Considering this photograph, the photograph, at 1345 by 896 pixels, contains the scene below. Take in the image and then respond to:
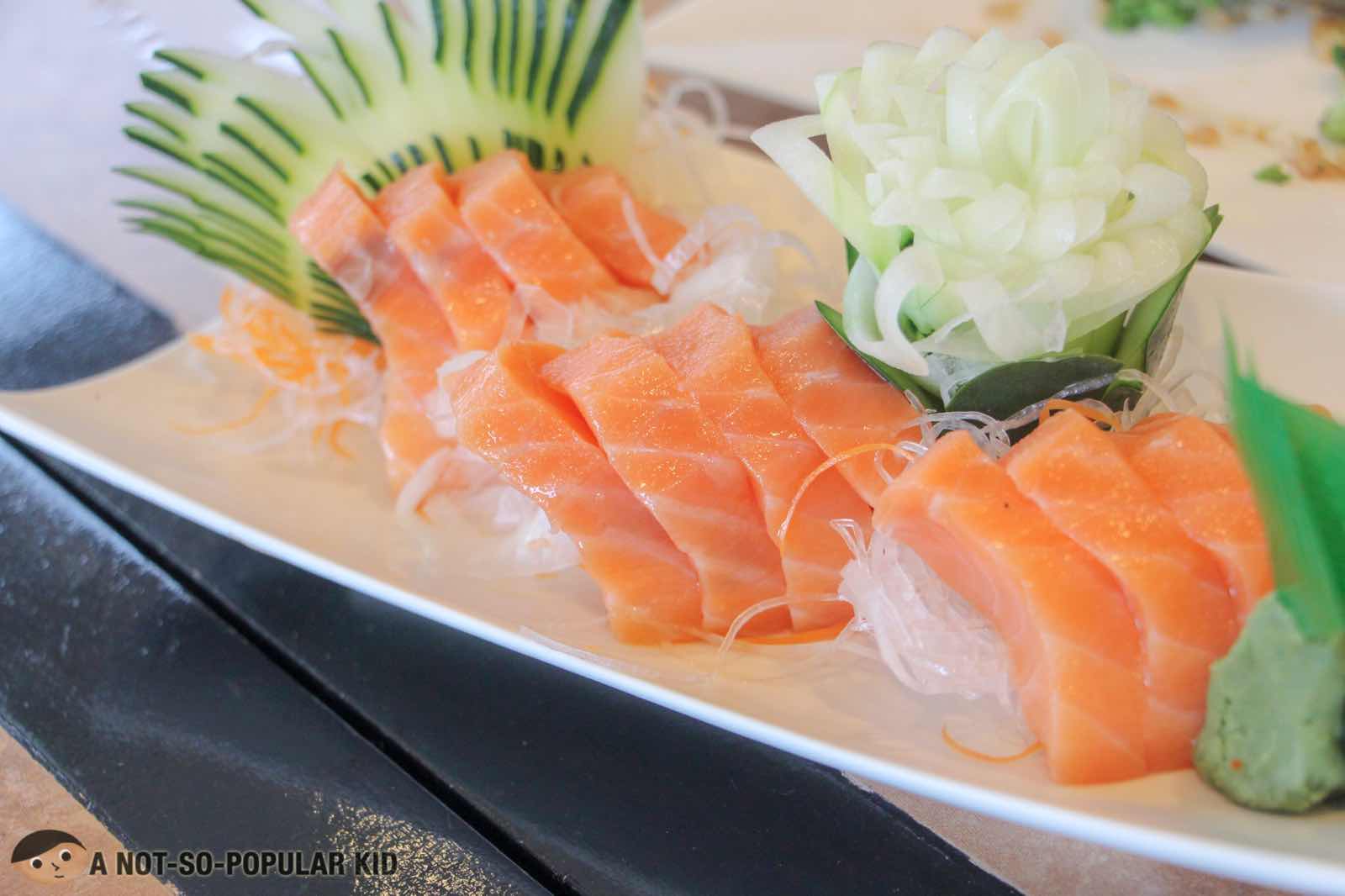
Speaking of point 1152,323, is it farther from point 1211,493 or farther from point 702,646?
point 702,646

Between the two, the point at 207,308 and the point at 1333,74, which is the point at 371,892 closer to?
the point at 207,308

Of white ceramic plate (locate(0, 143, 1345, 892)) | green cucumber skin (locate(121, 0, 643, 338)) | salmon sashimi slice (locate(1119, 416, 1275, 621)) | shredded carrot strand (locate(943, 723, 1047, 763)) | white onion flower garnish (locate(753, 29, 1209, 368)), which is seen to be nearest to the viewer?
white ceramic plate (locate(0, 143, 1345, 892))

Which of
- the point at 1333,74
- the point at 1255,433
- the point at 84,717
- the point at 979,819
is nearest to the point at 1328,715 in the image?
the point at 1255,433

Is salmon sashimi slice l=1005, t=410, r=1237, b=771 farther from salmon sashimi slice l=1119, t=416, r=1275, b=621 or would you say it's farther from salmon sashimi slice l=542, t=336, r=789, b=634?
salmon sashimi slice l=542, t=336, r=789, b=634

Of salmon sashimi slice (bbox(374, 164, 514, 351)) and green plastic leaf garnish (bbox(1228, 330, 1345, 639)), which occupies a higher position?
green plastic leaf garnish (bbox(1228, 330, 1345, 639))

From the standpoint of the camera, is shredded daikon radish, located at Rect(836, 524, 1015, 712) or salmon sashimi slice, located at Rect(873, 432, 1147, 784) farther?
shredded daikon radish, located at Rect(836, 524, 1015, 712)

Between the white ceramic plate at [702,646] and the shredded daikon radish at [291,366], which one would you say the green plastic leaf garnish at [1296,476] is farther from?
the shredded daikon radish at [291,366]

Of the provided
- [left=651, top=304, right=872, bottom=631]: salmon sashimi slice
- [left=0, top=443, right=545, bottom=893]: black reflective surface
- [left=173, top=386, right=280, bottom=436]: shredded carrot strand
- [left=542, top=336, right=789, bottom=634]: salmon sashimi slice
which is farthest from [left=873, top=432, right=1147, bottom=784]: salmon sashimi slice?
[left=173, top=386, right=280, bottom=436]: shredded carrot strand

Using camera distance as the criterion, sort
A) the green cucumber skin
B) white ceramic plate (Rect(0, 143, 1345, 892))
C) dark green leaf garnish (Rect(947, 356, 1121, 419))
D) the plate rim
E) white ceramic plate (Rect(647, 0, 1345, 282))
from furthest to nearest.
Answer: white ceramic plate (Rect(647, 0, 1345, 282)) → the green cucumber skin → dark green leaf garnish (Rect(947, 356, 1121, 419)) → white ceramic plate (Rect(0, 143, 1345, 892)) → the plate rim
